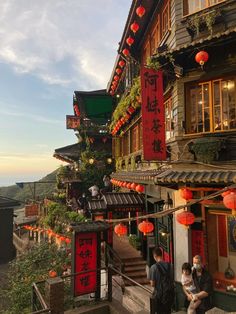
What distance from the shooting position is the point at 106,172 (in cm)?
2966

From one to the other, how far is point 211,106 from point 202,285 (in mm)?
5997

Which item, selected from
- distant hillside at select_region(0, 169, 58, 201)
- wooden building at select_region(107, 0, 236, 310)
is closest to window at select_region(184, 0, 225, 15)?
wooden building at select_region(107, 0, 236, 310)

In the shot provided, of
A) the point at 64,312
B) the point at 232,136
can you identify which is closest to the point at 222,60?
the point at 232,136

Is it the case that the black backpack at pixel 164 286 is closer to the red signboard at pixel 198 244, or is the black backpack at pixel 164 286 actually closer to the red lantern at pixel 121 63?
the red signboard at pixel 198 244

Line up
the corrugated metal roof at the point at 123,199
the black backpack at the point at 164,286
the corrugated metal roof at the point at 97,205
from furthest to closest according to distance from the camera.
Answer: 1. the corrugated metal roof at the point at 97,205
2. the corrugated metal roof at the point at 123,199
3. the black backpack at the point at 164,286

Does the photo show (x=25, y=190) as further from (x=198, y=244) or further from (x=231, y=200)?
(x=231, y=200)

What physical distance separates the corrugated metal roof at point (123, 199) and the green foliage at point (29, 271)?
3.43 metres

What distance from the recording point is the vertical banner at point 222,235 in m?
10.3

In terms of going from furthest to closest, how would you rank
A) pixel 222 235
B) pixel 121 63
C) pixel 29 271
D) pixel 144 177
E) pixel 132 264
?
pixel 121 63, pixel 132 264, pixel 29 271, pixel 144 177, pixel 222 235

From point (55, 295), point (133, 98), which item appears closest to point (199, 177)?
point (55, 295)

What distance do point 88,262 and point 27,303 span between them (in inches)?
122

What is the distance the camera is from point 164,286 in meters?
7.28

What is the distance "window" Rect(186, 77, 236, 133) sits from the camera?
9.80 meters

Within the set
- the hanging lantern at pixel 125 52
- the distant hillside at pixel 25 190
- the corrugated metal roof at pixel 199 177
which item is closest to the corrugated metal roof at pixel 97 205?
the corrugated metal roof at pixel 199 177
